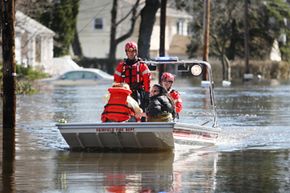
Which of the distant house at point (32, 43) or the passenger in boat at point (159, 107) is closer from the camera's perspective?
the passenger in boat at point (159, 107)

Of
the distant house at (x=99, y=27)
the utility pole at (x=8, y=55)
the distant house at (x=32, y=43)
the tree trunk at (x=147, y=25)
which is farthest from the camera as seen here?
the distant house at (x=99, y=27)

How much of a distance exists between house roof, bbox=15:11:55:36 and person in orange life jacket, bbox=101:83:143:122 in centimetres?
3857

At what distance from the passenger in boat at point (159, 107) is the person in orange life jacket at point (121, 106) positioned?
10.2 inches

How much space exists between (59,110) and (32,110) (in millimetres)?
850

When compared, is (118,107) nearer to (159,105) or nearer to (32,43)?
(159,105)

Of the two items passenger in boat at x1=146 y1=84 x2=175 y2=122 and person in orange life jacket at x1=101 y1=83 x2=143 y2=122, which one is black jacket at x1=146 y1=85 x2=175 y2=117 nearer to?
passenger in boat at x1=146 y1=84 x2=175 y2=122

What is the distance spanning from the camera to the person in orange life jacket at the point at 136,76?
1645cm

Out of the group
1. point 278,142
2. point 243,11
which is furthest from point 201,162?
point 243,11

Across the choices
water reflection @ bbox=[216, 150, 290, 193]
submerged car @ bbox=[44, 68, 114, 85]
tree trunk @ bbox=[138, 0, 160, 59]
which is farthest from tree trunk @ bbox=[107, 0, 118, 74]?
water reflection @ bbox=[216, 150, 290, 193]

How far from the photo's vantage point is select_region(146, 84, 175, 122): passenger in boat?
1591 centimetres

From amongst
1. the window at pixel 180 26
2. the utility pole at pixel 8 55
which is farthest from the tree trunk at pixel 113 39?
the utility pole at pixel 8 55

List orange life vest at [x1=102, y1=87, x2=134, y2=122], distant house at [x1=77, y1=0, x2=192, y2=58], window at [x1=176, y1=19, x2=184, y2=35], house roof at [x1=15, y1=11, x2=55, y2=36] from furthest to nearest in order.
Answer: window at [x1=176, y1=19, x2=184, y2=35] < distant house at [x1=77, y1=0, x2=192, y2=58] < house roof at [x1=15, y1=11, x2=55, y2=36] < orange life vest at [x1=102, y1=87, x2=134, y2=122]

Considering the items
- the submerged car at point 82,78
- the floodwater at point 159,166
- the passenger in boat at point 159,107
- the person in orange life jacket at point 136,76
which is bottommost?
the submerged car at point 82,78

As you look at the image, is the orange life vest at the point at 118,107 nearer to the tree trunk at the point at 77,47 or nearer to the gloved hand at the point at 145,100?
the gloved hand at the point at 145,100
